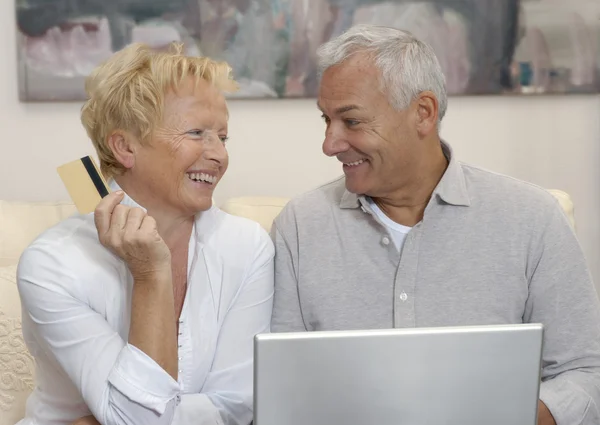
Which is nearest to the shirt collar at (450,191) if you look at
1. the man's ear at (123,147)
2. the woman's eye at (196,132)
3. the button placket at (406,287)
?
the button placket at (406,287)

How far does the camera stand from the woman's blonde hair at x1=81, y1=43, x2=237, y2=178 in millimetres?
1703

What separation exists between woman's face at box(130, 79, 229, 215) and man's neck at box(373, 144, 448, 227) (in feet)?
1.28

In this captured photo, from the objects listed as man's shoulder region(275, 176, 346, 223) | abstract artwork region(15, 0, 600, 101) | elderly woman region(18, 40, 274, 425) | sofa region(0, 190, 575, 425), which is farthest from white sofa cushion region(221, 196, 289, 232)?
abstract artwork region(15, 0, 600, 101)

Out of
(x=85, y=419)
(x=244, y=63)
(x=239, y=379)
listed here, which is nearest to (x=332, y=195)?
(x=239, y=379)

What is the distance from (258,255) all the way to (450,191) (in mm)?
437

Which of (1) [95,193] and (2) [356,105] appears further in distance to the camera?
(2) [356,105]

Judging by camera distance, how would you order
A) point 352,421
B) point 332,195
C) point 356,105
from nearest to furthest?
point 352,421
point 356,105
point 332,195

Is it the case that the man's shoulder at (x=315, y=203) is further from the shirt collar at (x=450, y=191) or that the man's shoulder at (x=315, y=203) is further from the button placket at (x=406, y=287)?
the button placket at (x=406, y=287)

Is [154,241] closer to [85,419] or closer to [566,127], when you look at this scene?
[85,419]

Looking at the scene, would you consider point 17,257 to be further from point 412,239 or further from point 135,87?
point 412,239

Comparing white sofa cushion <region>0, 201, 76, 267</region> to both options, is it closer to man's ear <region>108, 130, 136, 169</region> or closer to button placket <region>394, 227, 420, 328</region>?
man's ear <region>108, 130, 136, 169</region>

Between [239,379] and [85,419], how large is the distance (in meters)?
0.30

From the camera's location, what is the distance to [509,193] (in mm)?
1882

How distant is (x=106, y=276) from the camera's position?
1.68 meters
